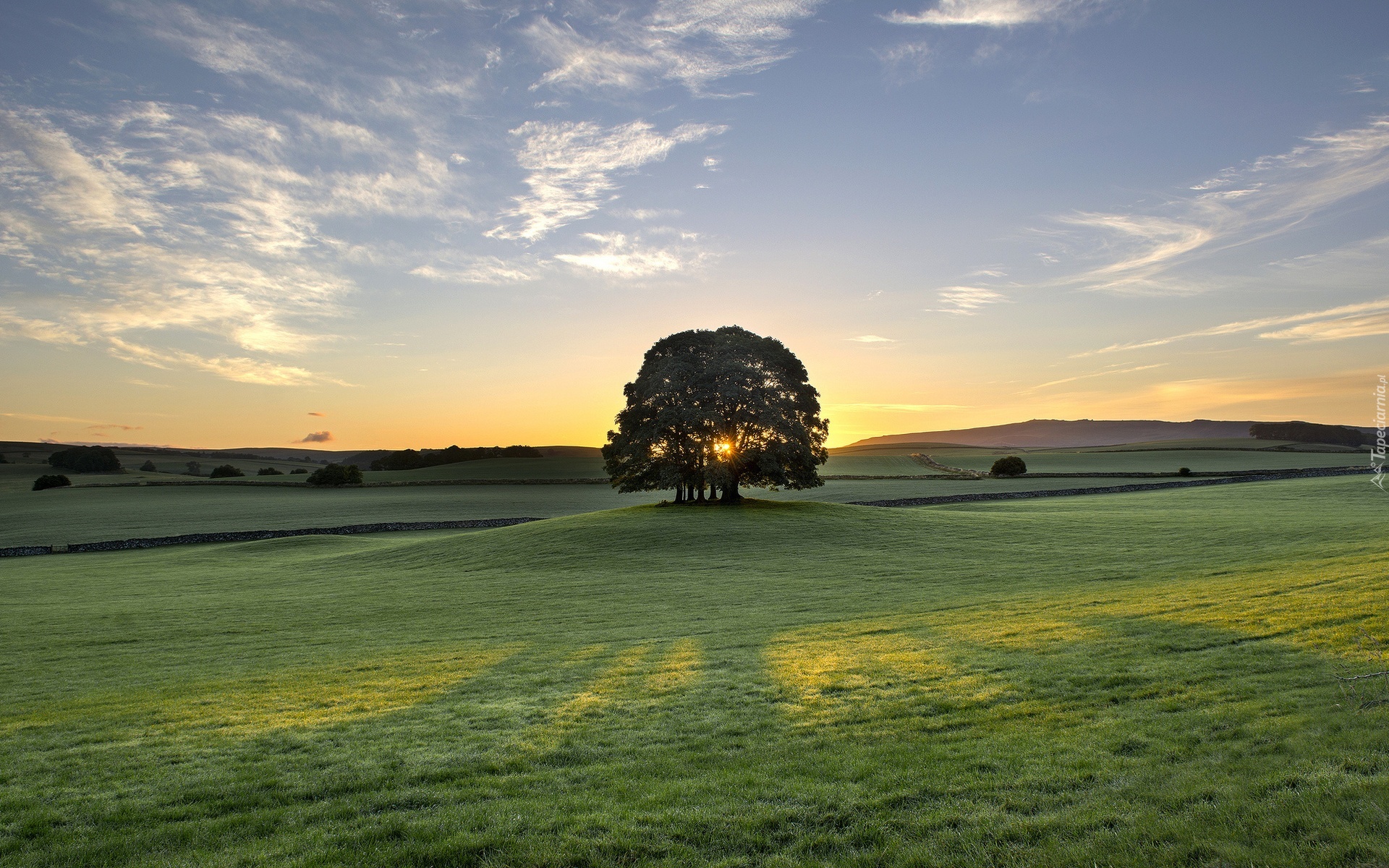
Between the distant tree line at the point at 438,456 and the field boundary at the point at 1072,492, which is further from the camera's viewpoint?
the distant tree line at the point at 438,456

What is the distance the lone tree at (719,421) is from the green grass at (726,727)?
23480 millimetres

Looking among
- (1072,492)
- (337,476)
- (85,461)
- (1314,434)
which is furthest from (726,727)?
(1314,434)

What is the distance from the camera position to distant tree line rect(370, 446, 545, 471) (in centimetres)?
13062

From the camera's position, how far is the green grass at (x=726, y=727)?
250 inches

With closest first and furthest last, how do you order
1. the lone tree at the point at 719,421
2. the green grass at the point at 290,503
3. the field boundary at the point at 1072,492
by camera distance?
the lone tree at the point at 719,421 → the green grass at the point at 290,503 → the field boundary at the point at 1072,492

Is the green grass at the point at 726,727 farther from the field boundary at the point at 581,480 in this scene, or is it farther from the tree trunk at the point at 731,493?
the field boundary at the point at 581,480

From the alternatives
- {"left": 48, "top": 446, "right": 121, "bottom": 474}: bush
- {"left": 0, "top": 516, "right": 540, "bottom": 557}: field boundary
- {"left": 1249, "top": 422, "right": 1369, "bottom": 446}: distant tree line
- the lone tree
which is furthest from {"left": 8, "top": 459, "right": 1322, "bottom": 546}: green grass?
{"left": 1249, "top": 422, "right": 1369, "bottom": 446}: distant tree line

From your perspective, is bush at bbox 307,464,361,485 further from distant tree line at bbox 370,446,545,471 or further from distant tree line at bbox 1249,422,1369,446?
distant tree line at bbox 1249,422,1369,446

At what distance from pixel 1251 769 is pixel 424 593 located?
24654 millimetres

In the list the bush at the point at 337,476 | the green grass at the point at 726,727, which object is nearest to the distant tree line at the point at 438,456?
the bush at the point at 337,476

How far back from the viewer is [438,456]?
13750 centimetres

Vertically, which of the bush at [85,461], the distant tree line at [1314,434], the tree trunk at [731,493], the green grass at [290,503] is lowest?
the green grass at [290,503]

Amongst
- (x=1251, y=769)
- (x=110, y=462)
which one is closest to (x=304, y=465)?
(x=110, y=462)

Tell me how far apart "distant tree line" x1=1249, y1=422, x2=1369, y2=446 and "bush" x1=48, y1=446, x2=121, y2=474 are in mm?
188792
